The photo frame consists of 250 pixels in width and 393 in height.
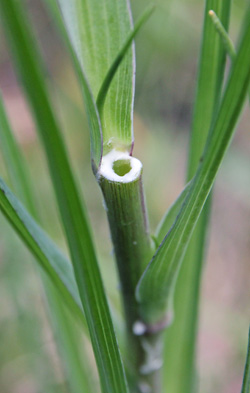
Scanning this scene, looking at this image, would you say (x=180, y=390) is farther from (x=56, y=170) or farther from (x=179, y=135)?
(x=179, y=135)

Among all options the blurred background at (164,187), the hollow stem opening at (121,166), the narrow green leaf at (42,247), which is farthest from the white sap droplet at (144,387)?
the blurred background at (164,187)

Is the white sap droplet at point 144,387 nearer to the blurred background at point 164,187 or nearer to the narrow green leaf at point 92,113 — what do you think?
the narrow green leaf at point 92,113

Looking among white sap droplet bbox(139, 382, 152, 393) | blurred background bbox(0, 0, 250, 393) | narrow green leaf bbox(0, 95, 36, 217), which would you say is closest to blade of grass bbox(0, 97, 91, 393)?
narrow green leaf bbox(0, 95, 36, 217)

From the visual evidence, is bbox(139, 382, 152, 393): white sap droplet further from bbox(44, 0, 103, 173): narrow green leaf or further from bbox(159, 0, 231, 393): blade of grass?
bbox(44, 0, 103, 173): narrow green leaf

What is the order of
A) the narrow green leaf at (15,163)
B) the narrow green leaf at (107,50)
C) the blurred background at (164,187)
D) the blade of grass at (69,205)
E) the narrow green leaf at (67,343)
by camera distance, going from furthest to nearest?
1. the blurred background at (164,187)
2. the narrow green leaf at (67,343)
3. the narrow green leaf at (15,163)
4. the narrow green leaf at (107,50)
5. the blade of grass at (69,205)

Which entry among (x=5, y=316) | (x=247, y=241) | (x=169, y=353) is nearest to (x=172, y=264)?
(x=169, y=353)

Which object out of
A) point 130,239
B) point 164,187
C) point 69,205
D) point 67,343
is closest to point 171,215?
point 130,239
